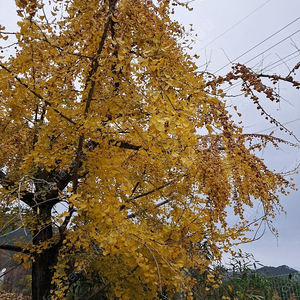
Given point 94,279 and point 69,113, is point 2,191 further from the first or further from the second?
point 94,279

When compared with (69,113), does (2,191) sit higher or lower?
lower

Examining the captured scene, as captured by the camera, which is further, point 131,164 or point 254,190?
point 131,164

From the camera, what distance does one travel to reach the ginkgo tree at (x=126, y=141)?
1.87 m

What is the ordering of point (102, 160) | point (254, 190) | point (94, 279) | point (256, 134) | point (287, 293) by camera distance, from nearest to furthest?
point (102, 160) < point (254, 190) < point (256, 134) < point (94, 279) < point (287, 293)

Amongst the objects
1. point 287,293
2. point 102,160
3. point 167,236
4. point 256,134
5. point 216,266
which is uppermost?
point 256,134

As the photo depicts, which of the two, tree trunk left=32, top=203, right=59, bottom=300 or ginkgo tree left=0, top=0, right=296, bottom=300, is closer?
ginkgo tree left=0, top=0, right=296, bottom=300

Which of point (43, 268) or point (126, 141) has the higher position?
point (126, 141)

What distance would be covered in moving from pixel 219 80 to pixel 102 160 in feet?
3.79

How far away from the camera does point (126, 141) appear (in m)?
3.81

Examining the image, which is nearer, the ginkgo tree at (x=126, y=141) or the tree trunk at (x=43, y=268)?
the ginkgo tree at (x=126, y=141)

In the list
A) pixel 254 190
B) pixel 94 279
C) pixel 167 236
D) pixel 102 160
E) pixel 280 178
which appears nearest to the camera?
pixel 102 160

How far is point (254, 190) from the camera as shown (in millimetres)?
3285

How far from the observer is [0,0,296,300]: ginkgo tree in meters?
1.87

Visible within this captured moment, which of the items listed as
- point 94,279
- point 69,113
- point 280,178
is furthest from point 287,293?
point 69,113
